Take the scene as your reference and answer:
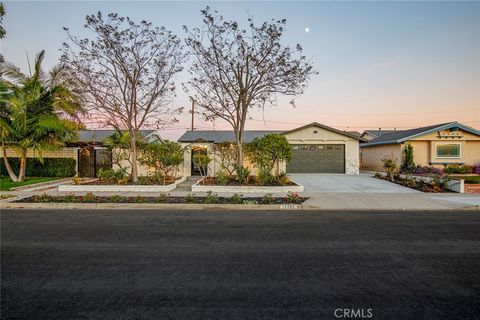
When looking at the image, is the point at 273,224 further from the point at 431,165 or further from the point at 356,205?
the point at 431,165

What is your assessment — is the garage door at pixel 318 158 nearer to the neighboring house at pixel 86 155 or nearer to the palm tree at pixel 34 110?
the neighboring house at pixel 86 155

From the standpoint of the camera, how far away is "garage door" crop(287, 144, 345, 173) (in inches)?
952

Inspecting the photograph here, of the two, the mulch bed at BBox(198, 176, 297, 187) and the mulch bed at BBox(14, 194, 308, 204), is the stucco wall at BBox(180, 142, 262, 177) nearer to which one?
the mulch bed at BBox(198, 176, 297, 187)

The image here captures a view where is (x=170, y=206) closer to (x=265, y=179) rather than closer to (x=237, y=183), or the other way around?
(x=237, y=183)

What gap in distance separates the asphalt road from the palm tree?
405 inches

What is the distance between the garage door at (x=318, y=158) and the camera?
2419 cm

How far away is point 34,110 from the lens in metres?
16.8

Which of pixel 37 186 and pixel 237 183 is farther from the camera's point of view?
pixel 37 186

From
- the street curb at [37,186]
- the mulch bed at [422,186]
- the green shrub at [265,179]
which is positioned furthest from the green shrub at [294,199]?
the street curb at [37,186]

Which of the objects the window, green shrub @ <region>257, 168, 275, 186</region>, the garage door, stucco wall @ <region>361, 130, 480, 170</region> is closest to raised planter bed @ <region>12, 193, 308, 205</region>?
green shrub @ <region>257, 168, 275, 186</region>

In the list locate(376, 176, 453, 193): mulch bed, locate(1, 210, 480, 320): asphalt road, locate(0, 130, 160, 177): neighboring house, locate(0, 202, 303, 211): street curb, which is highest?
locate(0, 130, 160, 177): neighboring house

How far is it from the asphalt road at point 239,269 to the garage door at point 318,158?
639 inches

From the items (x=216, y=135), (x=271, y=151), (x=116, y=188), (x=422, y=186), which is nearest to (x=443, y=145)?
(x=422, y=186)

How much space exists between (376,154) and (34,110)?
91.0 ft
